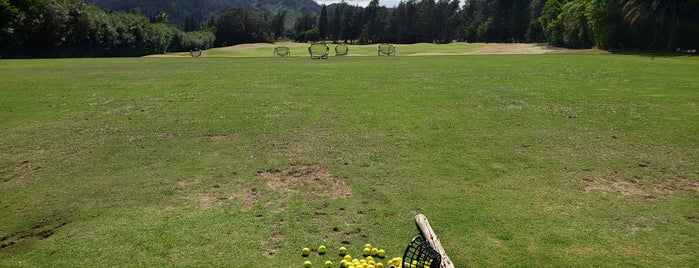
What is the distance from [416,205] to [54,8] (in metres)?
64.9

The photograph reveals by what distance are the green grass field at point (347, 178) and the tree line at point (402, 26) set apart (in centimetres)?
4433

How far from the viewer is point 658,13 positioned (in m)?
54.2

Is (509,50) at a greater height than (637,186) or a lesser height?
greater

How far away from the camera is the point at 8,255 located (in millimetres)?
6867

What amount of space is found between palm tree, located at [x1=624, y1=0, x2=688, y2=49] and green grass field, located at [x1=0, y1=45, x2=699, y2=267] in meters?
41.6

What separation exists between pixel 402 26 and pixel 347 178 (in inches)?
4508

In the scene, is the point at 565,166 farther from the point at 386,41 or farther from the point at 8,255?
the point at 386,41

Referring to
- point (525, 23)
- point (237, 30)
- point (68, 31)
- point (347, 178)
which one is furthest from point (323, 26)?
point (347, 178)

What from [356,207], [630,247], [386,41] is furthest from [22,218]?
[386,41]

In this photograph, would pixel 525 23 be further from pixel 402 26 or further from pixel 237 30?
pixel 237 30

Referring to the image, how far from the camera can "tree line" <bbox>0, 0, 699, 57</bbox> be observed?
181 ft

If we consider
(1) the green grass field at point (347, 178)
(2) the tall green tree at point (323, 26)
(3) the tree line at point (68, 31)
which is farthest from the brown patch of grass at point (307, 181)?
(2) the tall green tree at point (323, 26)

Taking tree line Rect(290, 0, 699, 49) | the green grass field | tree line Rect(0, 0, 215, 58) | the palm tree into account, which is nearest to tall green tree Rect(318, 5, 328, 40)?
tree line Rect(290, 0, 699, 49)

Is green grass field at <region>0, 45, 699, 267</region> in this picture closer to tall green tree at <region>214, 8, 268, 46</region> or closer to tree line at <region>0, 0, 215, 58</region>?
tree line at <region>0, 0, 215, 58</region>
